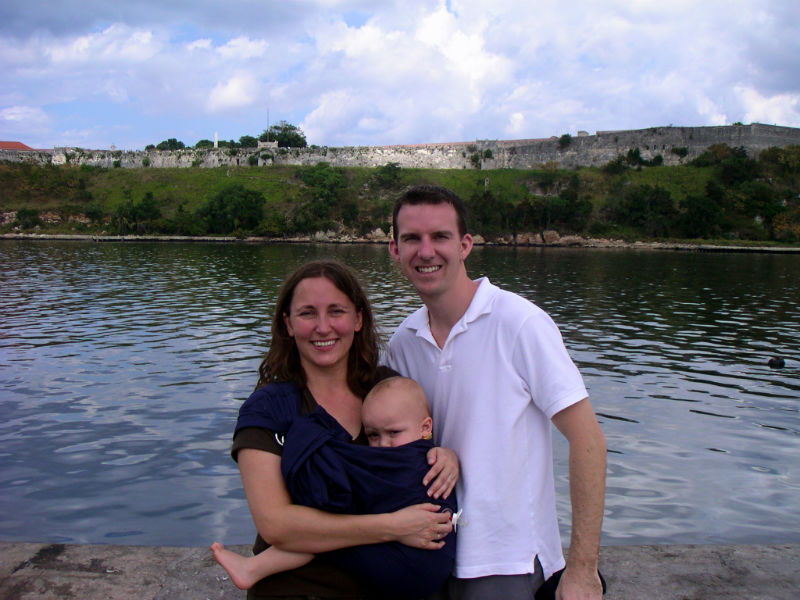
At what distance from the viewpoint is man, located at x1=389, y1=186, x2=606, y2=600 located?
8.17 ft

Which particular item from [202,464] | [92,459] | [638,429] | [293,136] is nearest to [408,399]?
[202,464]

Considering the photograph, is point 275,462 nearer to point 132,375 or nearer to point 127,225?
point 132,375

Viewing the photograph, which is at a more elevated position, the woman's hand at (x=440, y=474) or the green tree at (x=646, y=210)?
the green tree at (x=646, y=210)

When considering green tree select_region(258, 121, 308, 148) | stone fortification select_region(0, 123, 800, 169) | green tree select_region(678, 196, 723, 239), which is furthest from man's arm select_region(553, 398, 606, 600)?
green tree select_region(258, 121, 308, 148)

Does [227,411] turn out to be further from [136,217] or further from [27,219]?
[27,219]

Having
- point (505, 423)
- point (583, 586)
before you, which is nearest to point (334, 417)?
point (505, 423)

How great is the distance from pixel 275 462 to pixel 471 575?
33.4 inches

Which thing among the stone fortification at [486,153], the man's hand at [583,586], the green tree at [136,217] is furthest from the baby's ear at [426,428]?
the stone fortification at [486,153]

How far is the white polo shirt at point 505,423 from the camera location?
254 centimetres

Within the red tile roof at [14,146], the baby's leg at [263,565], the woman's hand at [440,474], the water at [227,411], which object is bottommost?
the water at [227,411]

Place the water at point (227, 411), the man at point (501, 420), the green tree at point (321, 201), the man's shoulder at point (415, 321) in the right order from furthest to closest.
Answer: the green tree at point (321, 201) < the water at point (227, 411) < the man's shoulder at point (415, 321) < the man at point (501, 420)

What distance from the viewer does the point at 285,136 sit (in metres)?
104

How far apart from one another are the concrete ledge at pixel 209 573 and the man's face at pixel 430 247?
5.39ft

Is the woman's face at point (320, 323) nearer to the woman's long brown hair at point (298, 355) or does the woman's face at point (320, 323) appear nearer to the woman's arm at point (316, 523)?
the woman's long brown hair at point (298, 355)
